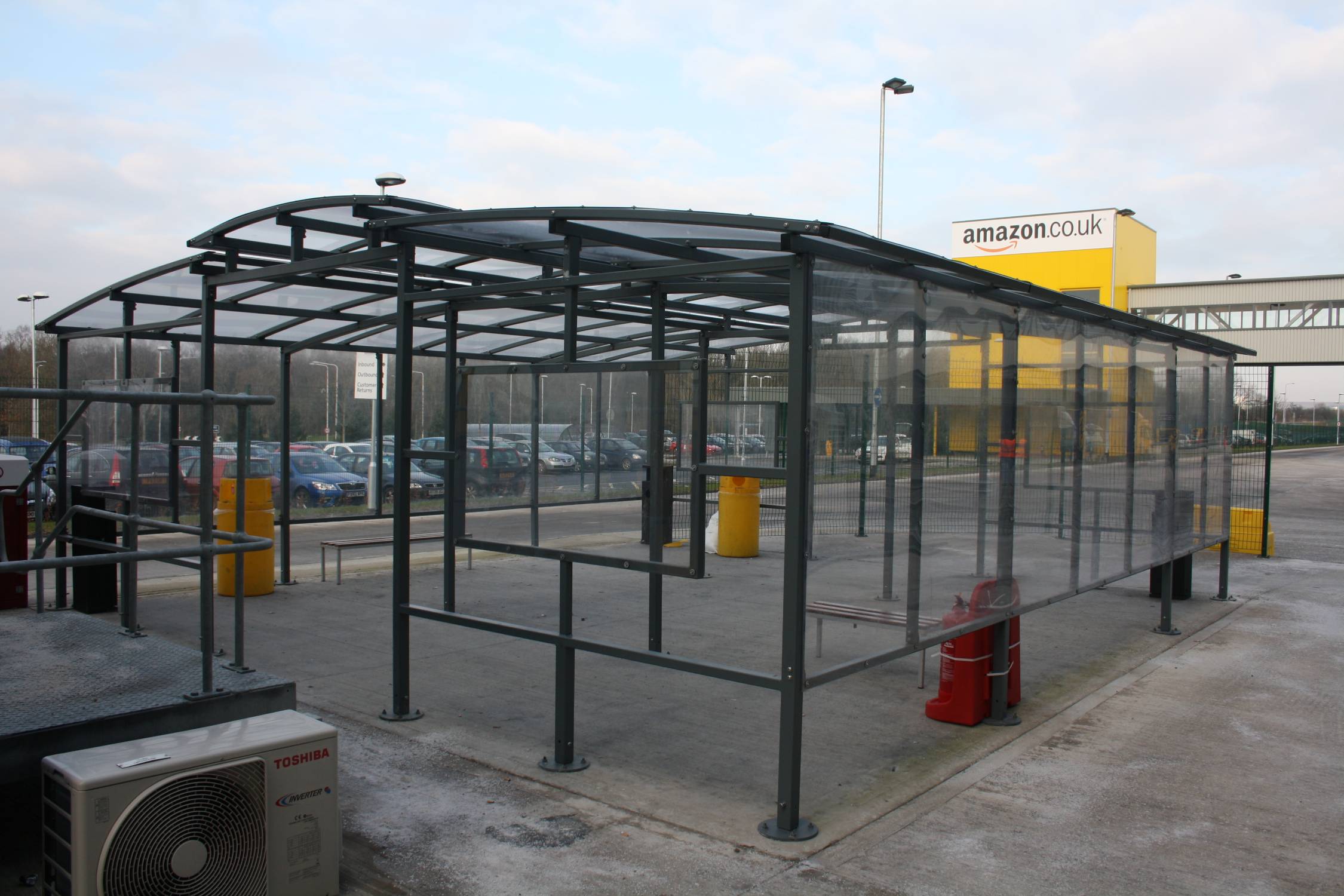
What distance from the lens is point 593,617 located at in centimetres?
891

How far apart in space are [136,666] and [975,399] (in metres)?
4.60

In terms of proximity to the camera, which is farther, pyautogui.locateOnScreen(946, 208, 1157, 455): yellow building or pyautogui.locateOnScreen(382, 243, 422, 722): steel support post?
pyautogui.locateOnScreen(946, 208, 1157, 455): yellow building

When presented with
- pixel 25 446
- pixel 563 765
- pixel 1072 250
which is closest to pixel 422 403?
pixel 25 446

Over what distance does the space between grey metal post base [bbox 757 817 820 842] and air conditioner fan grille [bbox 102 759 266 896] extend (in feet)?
6.64

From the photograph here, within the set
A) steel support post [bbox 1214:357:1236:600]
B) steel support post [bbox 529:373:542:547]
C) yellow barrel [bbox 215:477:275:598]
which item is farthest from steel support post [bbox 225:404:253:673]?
steel support post [bbox 1214:357:1236:600]

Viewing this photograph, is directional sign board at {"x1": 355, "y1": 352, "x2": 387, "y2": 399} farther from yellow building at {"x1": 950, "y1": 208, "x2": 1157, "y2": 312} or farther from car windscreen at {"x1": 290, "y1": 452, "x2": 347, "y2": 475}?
yellow building at {"x1": 950, "y1": 208, "x2": 1157, "y2": 312}

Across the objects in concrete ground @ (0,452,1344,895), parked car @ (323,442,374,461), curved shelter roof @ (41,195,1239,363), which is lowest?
concrete ground @ (0,452,1344,895)

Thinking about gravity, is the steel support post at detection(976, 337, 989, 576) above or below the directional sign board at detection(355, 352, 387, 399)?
below

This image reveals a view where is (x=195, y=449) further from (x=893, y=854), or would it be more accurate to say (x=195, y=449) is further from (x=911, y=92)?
(x=911, y=92)

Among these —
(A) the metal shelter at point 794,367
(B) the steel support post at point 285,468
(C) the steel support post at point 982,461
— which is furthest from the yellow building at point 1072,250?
(C) the steel support post at point 982,461

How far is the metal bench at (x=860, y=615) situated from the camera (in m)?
4.86

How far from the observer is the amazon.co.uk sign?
37062mm

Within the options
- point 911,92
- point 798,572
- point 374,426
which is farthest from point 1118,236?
point 798,572

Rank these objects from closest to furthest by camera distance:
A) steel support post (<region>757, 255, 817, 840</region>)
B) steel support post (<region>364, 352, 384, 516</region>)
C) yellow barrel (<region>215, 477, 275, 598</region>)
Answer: steel support post (<region>757, 255, 817, 840</region>) → yellow barrel (<region>215, 477, 275, 598</region>) → steel support post (<region>364, 352, 384, 516</region>)
